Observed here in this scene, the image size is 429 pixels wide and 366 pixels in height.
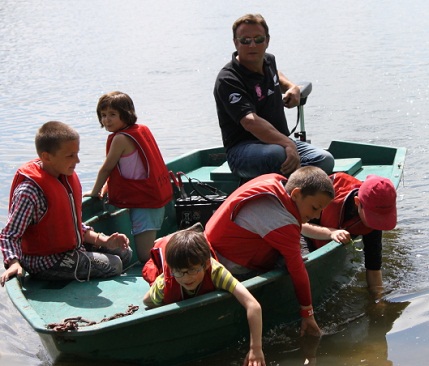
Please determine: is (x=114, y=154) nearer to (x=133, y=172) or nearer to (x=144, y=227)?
(x=133, y=172)

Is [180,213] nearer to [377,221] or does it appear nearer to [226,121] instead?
[226,121]

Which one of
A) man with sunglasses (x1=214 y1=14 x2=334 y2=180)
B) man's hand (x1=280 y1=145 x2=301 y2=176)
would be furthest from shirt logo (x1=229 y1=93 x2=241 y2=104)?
man's hand (x1=280 y1=145 x2=301 y2=176)

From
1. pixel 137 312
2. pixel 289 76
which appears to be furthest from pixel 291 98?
pixel 289 76

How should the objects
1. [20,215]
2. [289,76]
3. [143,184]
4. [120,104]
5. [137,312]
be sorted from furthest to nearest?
[289,76]
[143,184]
[120,104]
[20,215]
[137,312]

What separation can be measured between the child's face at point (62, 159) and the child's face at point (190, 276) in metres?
1.07

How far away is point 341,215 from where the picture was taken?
5008 mm

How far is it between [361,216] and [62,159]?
5.88ft

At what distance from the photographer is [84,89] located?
46.1 feet

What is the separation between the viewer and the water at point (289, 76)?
196 inches

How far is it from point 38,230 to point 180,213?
139cm

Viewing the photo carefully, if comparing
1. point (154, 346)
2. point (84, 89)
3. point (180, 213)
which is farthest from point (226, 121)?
point (84, 89)

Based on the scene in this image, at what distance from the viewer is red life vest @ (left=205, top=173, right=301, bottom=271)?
422 centimetres

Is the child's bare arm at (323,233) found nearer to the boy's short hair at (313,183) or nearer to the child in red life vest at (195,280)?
the boy's short hair at (313,183)

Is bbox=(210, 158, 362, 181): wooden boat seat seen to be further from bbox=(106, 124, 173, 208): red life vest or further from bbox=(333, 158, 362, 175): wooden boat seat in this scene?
bbox=(106, 124, 173, 208): red life vest
